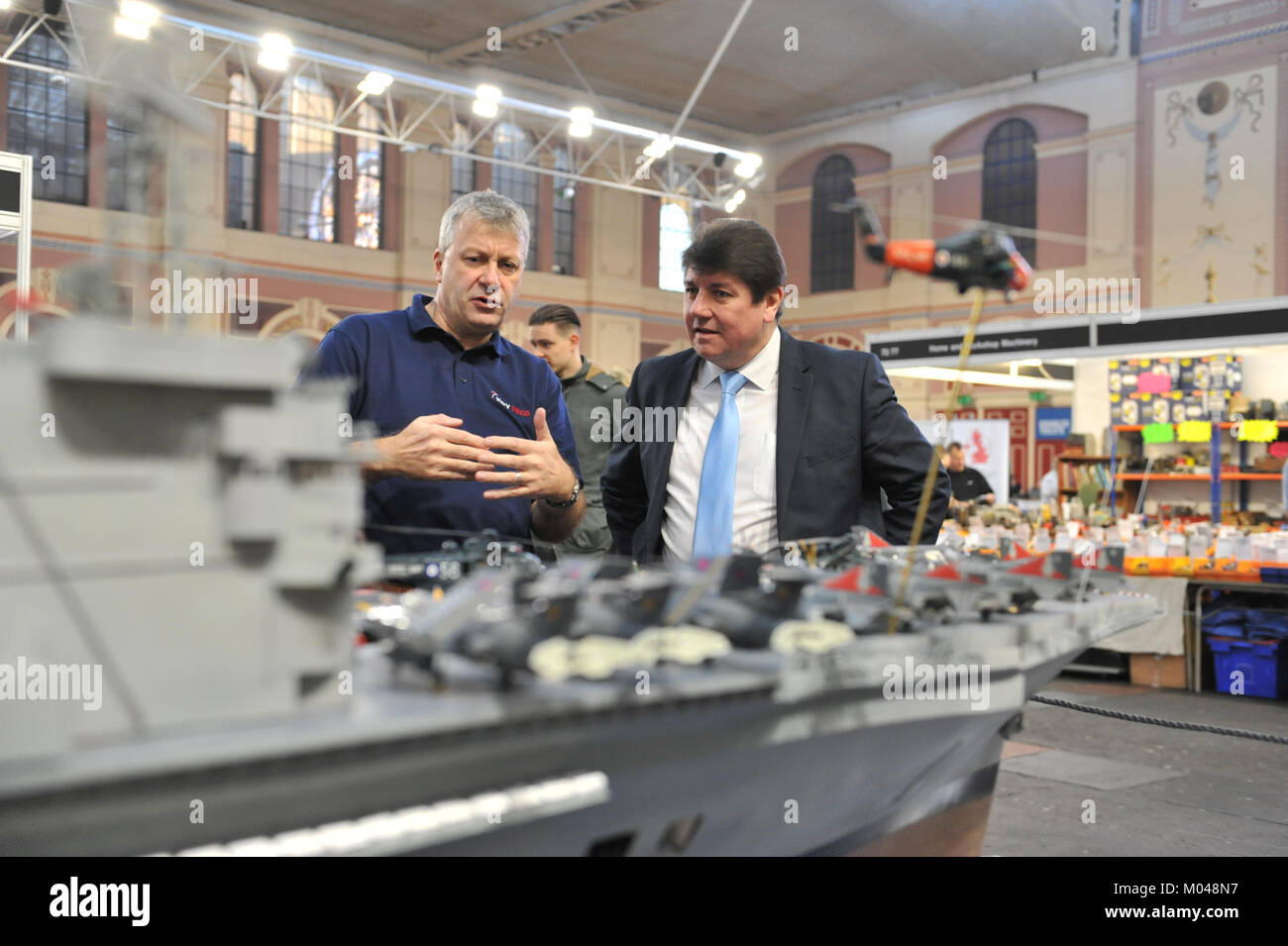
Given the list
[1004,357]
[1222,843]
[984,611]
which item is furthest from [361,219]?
[984,611]

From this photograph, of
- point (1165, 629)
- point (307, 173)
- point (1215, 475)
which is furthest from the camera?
point (307, 173)

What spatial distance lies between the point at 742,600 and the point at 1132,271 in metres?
17.6

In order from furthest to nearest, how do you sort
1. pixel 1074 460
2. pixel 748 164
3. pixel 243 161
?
pixel 243 161 → pixel 748 164 → pixel 1074 460

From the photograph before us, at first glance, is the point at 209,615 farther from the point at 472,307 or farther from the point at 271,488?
the point at 472,307

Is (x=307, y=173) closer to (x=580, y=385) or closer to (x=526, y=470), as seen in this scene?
(x=580, y=385)

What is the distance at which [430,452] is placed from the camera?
202 centimetres

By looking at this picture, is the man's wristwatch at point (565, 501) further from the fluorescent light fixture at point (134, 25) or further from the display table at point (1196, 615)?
the display table at point (1196, 615)

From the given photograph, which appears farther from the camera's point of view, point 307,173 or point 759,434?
point 307,173

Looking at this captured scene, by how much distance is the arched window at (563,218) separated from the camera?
1988 centimetres

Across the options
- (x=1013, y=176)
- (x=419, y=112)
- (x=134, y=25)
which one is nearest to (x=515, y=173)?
(x=419, y=112)

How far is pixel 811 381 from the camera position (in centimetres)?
257

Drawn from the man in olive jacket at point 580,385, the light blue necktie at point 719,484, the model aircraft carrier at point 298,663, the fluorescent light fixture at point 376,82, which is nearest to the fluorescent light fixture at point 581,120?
the fluorescent light fixture at point 376,82

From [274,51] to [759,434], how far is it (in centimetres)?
1071

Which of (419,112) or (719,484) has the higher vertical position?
(419,112)
